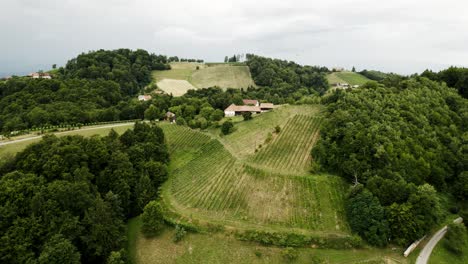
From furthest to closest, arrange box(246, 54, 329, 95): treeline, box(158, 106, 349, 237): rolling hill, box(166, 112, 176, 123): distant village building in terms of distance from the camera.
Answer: box(246, 54, 329, 95): treeline, box(166, 112, 176, 123): distant village building, box(158, 106, 349, 237): rolling hill

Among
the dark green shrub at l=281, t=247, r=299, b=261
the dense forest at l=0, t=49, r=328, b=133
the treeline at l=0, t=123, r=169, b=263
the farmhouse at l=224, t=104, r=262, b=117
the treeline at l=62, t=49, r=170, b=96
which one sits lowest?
the dark green shrub at l=281, t=247, r=299, b=261

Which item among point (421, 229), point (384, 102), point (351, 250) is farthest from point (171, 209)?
point (384, 102)

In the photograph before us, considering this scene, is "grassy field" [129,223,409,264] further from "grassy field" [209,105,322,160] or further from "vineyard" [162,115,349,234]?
"grassy field" [209,105,322,160]

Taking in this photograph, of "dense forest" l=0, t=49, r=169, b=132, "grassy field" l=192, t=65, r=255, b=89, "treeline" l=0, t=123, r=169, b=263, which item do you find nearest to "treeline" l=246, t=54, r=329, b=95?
"grassy field" l=192, t=65, r=255, b=89

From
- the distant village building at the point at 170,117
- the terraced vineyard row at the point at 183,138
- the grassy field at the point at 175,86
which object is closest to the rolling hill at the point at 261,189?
the terraced vineyard row at the point at 183,138

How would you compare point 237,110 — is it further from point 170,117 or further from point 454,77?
point 454,77

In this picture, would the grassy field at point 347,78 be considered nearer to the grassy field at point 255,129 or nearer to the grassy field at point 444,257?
the grassy field at point 255,129

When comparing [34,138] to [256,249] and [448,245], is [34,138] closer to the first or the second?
[256,249]
